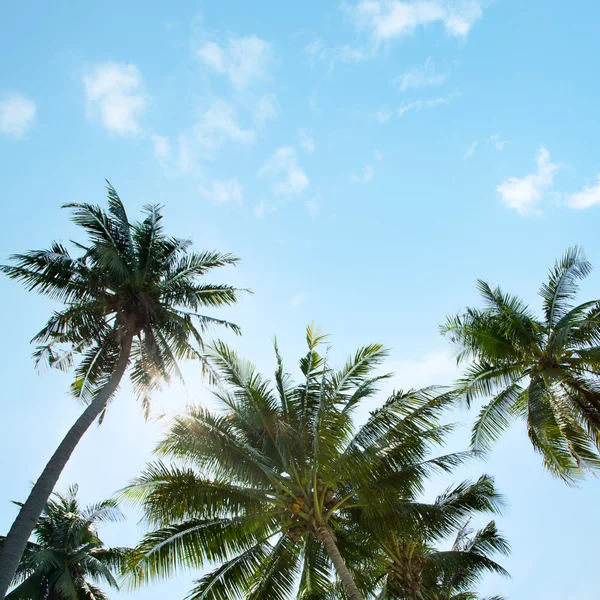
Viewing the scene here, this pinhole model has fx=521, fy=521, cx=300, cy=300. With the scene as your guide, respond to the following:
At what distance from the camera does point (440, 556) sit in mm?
14945

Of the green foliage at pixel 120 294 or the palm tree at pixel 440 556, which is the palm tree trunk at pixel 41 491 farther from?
the palm tree at pixel 440 556

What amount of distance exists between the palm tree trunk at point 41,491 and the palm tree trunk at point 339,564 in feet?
18.6

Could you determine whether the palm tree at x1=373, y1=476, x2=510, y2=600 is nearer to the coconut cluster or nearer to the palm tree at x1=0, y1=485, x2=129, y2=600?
the coconut cluster

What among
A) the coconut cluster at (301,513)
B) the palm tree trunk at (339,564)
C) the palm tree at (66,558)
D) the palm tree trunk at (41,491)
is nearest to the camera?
the palm tree trunk at (41,491)

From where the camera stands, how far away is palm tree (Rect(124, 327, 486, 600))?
10656 mm

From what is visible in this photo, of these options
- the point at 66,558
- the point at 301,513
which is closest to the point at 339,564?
the point at 301,513

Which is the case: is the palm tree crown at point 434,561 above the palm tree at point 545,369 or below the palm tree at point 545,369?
below

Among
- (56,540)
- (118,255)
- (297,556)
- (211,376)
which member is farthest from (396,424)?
(56,540)

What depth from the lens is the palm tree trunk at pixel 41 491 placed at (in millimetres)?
9133

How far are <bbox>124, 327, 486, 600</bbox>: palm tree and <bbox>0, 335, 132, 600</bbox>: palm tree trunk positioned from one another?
1.60 meters

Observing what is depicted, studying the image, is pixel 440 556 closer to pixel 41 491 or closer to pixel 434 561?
pixel 434 561

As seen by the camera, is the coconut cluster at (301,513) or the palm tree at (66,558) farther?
the palm tree at (66,558)

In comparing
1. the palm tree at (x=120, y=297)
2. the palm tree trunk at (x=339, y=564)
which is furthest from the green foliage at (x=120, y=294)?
the palm tree trunk at (x=339, y=564)

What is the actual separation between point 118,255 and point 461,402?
10675 millimetres
